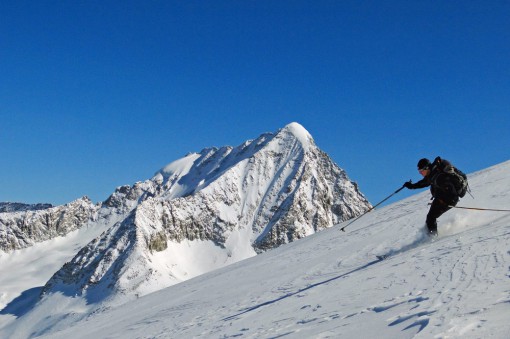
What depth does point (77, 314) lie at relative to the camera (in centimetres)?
16175

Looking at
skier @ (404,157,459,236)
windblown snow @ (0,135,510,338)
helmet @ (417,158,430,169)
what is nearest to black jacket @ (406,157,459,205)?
skier @ (404,157,459,236)

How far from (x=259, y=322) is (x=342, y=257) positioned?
536 centimetres

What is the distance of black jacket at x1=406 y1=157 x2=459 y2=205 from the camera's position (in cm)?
1245

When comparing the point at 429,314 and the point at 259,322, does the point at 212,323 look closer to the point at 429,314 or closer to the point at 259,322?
the point at 259,322

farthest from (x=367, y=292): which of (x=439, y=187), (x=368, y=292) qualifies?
(x=439, y=187)

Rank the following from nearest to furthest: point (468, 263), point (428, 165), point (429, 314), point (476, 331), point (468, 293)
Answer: point (476, 331)
point (429, 314)
point (468, 293)
point (468, 263)
point (428, 165)

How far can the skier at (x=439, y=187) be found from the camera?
12492mm

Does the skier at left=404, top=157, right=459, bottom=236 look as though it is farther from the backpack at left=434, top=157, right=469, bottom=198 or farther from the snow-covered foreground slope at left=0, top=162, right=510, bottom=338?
the snow-covered foreground slope at left=0, top=162, right=510, bottom=338

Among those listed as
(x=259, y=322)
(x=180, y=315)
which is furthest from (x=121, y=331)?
(x=259, y=322)

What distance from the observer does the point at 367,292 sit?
332 inches

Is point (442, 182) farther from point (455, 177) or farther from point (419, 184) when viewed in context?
point (419, 184)

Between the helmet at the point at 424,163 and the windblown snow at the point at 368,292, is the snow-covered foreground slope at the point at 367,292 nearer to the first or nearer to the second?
the windblown snow at the point at 368,292

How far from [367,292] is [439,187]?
5241 millimetres

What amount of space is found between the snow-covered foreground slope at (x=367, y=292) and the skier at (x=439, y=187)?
541 millimetres
